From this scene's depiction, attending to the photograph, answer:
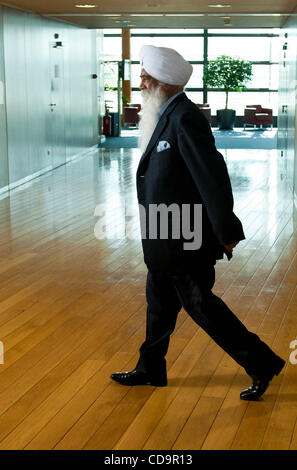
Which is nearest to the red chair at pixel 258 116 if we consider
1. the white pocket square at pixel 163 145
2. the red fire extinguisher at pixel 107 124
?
the red fire extinguisher at pixel 107 124

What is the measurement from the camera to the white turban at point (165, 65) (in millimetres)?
3154

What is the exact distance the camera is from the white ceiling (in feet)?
32.9

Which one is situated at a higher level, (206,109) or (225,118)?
(206,109)

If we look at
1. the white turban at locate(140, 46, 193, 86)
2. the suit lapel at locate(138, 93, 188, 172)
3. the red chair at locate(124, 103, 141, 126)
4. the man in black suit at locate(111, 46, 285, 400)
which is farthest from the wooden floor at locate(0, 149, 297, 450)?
→ the red chair at locate(124, 103, 141, 126)

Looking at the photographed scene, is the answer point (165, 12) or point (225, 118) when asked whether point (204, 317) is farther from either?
point (225, 118)

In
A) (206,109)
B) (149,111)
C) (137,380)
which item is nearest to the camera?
(149,111)

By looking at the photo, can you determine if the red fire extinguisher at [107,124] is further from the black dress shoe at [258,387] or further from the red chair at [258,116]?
the black dress shoe at [258,387]

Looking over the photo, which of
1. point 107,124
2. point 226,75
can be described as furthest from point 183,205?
point 226,75

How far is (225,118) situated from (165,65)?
18.0m

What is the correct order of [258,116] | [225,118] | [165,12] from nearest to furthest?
[165,12] → [258,116] → [225,118]

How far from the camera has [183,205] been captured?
3176 mm

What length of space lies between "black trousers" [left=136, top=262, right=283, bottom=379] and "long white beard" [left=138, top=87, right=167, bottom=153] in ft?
1.96

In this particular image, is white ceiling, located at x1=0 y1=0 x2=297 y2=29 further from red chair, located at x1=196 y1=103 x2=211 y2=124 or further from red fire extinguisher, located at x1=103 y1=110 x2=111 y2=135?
red chair, located at x1=196 y1=103 x2=211 y2=124
